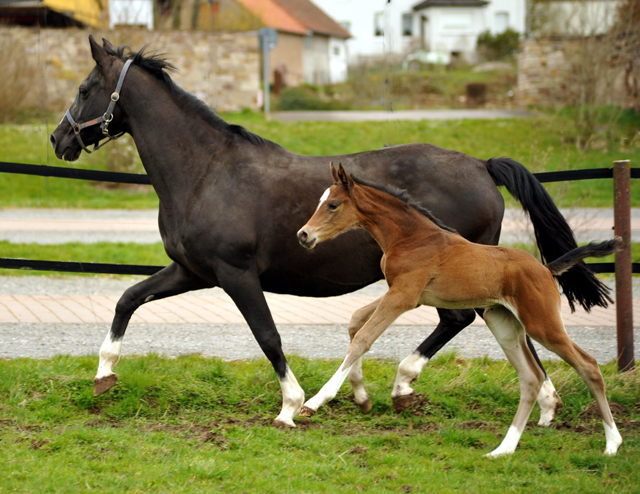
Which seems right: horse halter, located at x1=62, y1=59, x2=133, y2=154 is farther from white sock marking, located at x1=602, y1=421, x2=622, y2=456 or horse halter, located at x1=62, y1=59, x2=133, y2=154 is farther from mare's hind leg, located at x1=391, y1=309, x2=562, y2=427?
white sock marking, located at x1=602, y1=421, x2=622, y2=456

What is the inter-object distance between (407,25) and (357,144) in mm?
41069

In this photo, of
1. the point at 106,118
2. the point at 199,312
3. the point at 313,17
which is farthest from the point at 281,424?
the point at 313,17

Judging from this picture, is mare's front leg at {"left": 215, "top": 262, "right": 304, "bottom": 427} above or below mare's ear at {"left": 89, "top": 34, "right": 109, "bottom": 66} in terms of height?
below

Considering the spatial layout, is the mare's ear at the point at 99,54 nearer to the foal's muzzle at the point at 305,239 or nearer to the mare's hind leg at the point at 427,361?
the foal's muzzle at the point at 305,239

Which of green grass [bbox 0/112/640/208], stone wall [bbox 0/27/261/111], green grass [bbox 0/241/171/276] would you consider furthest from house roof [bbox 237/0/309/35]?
green grass [bbox 0/241/171/276]

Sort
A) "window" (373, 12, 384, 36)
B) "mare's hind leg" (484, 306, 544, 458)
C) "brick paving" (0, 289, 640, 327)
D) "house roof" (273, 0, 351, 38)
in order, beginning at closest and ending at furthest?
"mare's hind leg" (484, 306, 544, 458) → "brick paving" (0, 289, 640, 327) → "house roof" (273, 0, 351, 38) → "window" (373, 12, 384, 36)

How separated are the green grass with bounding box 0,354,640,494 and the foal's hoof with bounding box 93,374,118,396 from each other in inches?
4.4

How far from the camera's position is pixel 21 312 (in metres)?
7.14

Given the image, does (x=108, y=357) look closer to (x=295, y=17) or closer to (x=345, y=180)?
(x=345, y=180)

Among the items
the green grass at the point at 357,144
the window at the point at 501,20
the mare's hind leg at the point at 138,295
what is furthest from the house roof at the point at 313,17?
the mare's hind leg at the point at 138,295

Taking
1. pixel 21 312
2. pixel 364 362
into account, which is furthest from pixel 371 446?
pixel 21 312

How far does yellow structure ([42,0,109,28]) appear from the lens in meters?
16.6

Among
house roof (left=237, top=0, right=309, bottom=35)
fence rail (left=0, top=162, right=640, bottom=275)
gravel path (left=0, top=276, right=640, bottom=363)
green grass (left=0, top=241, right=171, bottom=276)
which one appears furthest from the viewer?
house roof (left=237, top=0, right=309, bottom=35)

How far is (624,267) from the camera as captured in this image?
5.18 metres
